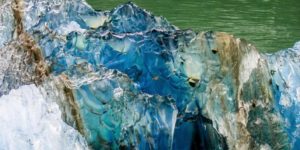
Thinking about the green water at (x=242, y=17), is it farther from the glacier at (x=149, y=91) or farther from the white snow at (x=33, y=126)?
the white snow at (x=33, y=126)

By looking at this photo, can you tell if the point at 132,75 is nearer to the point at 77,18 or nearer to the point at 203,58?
the point at 203,58

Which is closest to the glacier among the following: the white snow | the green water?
the white snow

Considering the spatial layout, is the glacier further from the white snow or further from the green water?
the green water

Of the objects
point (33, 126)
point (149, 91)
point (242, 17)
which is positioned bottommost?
point (242, 17)

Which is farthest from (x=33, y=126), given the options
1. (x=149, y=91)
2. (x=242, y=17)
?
(x=242, y=17)

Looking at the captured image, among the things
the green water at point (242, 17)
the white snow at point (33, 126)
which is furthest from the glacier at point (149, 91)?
the green water at point (242, 17)

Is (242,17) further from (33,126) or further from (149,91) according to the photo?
(33,126)
